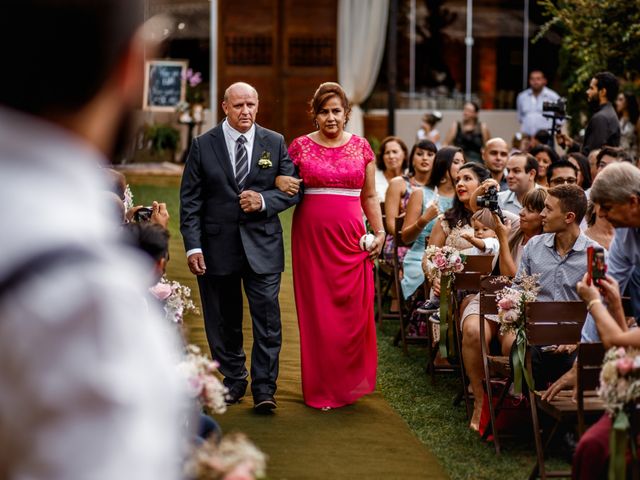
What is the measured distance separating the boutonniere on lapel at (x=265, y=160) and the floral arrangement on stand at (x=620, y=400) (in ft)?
10.3

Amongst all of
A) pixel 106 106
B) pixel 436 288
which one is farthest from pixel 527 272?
pixel 106 106

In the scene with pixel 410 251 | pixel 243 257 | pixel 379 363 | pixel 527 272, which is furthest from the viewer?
pixel 410 251

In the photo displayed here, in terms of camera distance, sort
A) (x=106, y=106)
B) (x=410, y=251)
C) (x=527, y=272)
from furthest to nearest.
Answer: (x=410, y=251) → (x=527, y=272) → (x=106, y=106)

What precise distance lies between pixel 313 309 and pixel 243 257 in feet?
2.09

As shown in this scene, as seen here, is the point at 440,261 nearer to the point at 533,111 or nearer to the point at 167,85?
the point at 533,111

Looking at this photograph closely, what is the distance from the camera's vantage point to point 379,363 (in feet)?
27.1

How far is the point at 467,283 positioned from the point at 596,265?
7.79ft

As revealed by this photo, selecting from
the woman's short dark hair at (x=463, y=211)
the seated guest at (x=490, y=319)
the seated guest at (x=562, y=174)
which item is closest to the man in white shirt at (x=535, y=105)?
the seated guest at (x=562, y=174)

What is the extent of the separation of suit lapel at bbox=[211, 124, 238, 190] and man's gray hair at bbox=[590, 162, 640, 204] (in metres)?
2.71

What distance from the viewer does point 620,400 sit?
397 cm

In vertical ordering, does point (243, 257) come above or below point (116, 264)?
below

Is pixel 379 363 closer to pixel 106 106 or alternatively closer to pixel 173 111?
pixel 106 106

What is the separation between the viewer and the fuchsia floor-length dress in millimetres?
6875

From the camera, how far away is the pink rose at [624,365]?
394cm
